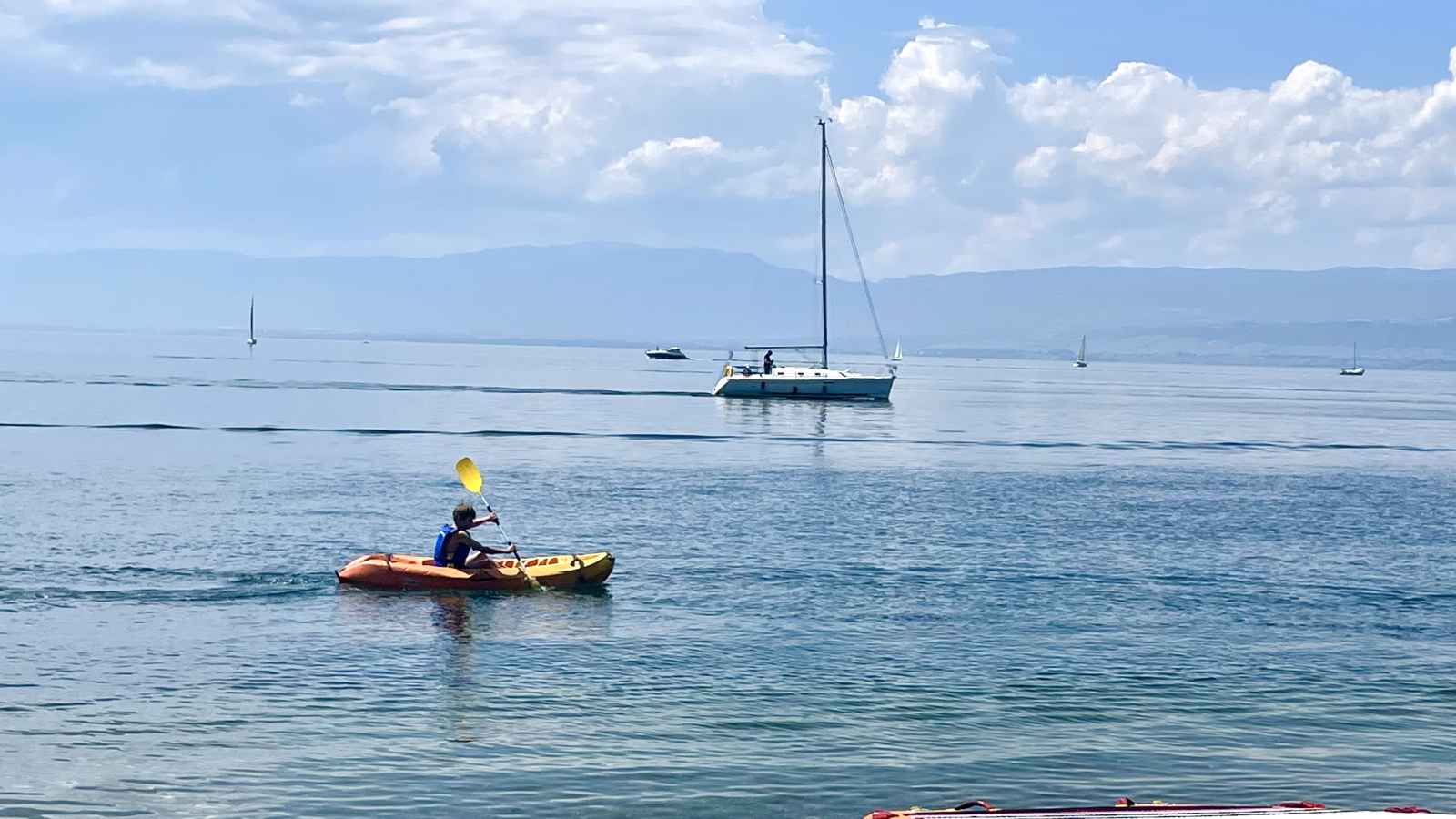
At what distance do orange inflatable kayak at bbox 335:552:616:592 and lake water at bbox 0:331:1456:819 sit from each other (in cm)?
44

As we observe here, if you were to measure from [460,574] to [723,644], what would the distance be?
7.35 meters

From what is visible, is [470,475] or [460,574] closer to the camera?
[460,574]

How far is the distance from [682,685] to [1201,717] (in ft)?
26.6

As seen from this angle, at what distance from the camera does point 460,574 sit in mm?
33375

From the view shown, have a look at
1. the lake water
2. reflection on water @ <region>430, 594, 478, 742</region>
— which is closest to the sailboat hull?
the lake water

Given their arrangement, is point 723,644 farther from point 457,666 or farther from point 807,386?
point 807,386

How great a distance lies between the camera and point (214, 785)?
63.8 feet

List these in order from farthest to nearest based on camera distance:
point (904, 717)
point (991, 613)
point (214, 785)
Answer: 1. point (991, 613)
2. point (904, 717)
3. point (214, 785)

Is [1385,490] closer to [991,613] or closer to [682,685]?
[991,613]

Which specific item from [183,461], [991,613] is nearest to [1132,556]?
[991,613]

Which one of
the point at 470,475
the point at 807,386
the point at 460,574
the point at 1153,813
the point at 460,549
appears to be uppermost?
the point at 807,386

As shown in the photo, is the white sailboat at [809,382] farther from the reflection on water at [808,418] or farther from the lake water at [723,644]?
the lake water at [723,644]

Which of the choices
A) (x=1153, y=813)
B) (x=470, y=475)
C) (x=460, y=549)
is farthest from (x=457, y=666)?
(x=1153, y=813)

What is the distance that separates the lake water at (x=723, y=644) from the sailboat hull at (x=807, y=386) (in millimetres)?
50493
